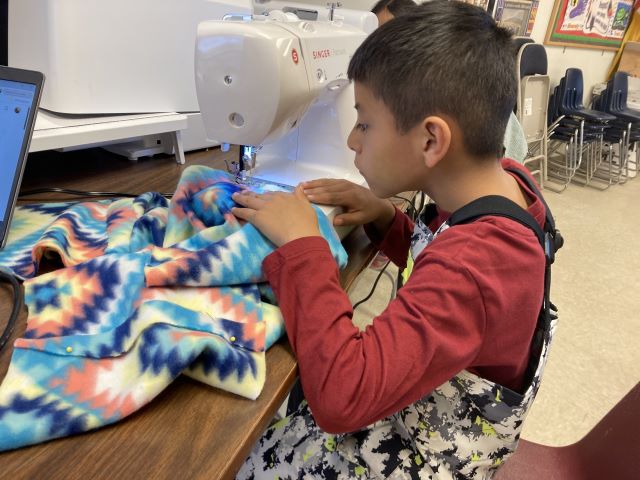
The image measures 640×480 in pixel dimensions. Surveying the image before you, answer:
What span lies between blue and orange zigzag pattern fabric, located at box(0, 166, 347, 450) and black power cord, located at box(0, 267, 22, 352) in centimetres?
2

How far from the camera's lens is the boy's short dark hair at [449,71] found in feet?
1.88

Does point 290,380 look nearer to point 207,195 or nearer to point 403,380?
point 403,380

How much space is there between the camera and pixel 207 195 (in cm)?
70

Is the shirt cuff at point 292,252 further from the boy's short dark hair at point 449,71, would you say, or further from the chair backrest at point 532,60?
the chair backrest at point 532,60

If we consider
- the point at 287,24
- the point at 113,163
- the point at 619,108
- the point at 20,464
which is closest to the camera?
the point at 20,464

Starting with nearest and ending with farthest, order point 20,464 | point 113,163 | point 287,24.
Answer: point 20,464 → point 287,24 → point 113,163

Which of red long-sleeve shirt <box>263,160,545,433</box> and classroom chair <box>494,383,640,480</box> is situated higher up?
red long-sleeve shirt <box>263,160,545,433</box>

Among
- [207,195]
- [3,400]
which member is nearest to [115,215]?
[207,195]

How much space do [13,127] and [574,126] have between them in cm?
437

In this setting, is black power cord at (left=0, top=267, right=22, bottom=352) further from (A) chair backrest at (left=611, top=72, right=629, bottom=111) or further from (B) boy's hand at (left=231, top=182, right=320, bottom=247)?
(A) chair backrest at (left=611, top=72, right=629, bottom=111)

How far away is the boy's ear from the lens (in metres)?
0.57

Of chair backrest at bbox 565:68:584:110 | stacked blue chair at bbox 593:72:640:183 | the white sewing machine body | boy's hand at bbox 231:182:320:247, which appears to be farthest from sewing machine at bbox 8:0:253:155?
stacked blue chair at bbox 593:72:640:183

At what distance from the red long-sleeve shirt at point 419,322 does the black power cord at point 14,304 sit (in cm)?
29

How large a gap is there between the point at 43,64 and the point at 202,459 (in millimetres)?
818
